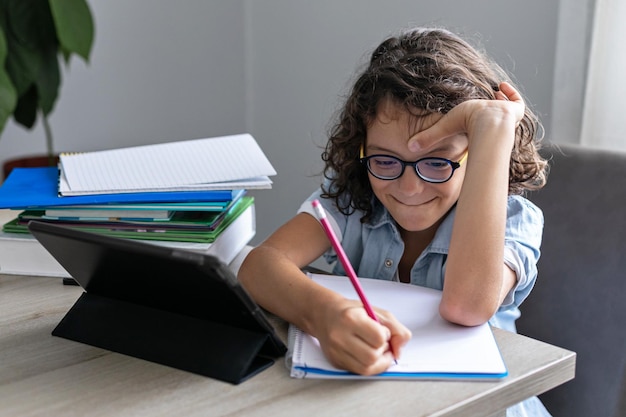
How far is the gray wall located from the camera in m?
2.37

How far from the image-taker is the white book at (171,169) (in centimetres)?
103

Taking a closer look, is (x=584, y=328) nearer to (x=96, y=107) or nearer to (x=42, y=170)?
(x=42, y=170)

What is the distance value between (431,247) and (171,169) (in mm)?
379

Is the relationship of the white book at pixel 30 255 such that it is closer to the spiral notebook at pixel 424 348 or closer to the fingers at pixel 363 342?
the spiral notebook at pixel 424 348

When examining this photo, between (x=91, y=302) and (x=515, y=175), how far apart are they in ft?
2.04

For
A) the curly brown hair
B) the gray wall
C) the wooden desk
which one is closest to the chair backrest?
the curly brown hair

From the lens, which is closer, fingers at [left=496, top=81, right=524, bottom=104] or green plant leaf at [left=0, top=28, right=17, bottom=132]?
fingers at [left=496, top=81, right=524, bottom=104]

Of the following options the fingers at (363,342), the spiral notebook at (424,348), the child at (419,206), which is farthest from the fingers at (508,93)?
the fingers at (363,342)

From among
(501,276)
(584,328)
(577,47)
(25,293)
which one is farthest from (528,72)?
(25,293)

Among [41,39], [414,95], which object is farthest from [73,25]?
[414,95]

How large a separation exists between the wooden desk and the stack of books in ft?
0.83

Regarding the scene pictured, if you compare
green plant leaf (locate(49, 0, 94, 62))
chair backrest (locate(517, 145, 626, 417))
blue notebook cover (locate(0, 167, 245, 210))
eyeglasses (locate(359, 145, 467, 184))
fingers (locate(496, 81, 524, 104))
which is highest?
green plant leaf (locate(49, 0, 94, 62))

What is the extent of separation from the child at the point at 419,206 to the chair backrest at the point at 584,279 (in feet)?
0.19

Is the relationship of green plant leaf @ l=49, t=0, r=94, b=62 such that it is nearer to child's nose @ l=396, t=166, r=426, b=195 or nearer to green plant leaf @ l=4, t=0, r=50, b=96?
green plant leaf @ l=4, t=0, r=50, b=96
